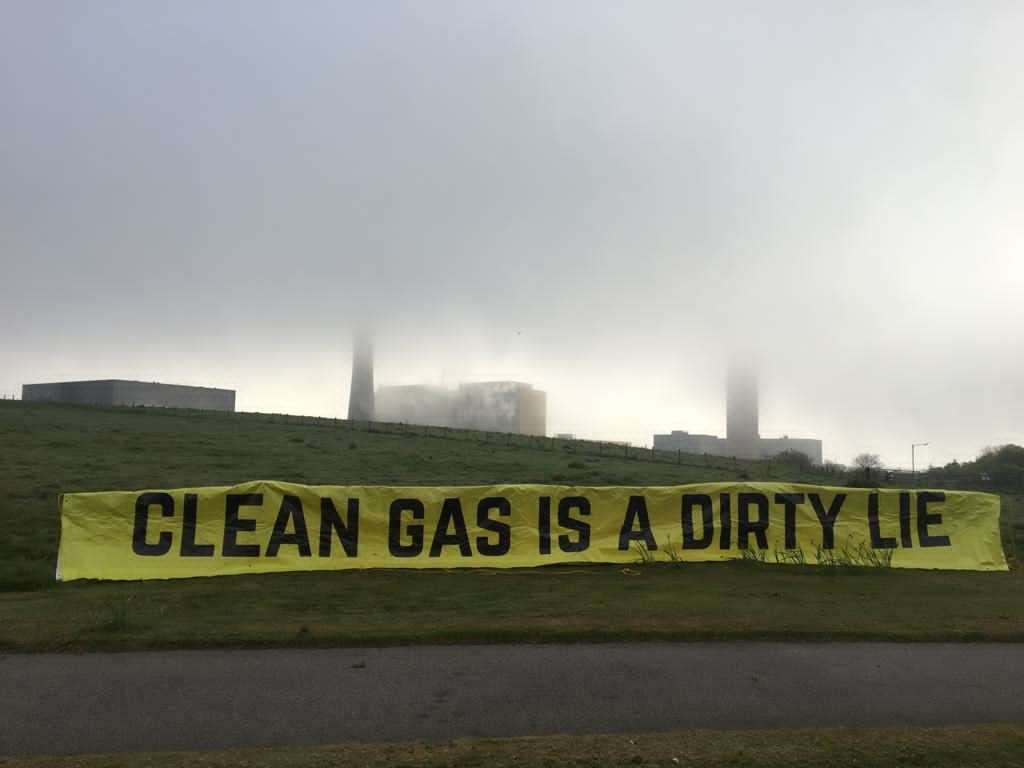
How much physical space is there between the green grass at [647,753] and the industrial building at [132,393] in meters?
114

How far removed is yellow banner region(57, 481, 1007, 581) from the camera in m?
12.3

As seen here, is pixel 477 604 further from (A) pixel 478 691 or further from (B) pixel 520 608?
(A) pixel 478 691

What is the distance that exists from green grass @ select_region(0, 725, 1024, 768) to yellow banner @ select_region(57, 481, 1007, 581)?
25.1 feet

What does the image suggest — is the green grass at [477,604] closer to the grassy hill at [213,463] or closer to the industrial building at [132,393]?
the grassy hill at [213,463]

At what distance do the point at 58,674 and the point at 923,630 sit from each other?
876cm

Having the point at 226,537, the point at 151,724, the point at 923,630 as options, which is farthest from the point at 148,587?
the point at 923,630

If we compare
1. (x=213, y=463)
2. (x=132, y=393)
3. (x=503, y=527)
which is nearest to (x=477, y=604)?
(x=503, y=527)

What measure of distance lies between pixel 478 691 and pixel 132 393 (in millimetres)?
121117

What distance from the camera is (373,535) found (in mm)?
12945

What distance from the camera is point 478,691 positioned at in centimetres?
Answer: 637

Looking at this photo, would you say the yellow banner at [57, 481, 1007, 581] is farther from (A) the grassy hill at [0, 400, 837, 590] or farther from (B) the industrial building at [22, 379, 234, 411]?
(B) the industrial building at [22, 379, 234, 411]

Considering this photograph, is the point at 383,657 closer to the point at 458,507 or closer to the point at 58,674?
the point at 58,674

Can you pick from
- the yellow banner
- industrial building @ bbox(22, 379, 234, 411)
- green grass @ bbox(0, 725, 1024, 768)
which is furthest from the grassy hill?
industrial building @ bbox(22, 379, 234, 411)

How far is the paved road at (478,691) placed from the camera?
18.1ft
